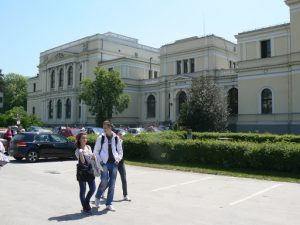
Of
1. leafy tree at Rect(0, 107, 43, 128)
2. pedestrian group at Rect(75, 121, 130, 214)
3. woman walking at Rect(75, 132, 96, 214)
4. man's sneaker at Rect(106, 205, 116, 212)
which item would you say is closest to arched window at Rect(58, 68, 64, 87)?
leafy tree at Rect(0, 107, 43, 128)

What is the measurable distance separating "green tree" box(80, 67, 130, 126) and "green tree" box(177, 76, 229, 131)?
683 inches

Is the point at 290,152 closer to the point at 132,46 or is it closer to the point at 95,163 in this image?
the point at 95,163

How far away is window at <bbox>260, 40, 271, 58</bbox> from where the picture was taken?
45494 millimetres

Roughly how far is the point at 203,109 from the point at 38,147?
18323 millimetres

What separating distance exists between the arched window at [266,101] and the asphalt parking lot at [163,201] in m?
30.3

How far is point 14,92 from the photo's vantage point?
109 metres

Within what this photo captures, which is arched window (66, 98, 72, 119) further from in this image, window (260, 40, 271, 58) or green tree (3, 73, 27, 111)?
window (260, 40, 271, 58)

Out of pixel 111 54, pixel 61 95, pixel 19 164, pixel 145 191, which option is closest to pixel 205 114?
pixel 19 164

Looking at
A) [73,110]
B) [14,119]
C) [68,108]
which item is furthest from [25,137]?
[68,108]

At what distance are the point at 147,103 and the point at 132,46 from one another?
661 inches

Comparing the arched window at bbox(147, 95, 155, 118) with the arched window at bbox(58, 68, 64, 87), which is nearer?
the arched window at bbox(147, 95, 155, 118)

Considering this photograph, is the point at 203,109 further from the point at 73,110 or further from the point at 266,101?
the point at 73,110

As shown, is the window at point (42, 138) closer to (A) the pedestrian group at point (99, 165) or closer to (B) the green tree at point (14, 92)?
(A) the pedestrian group at point (99, 165)

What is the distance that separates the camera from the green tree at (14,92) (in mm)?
107500
